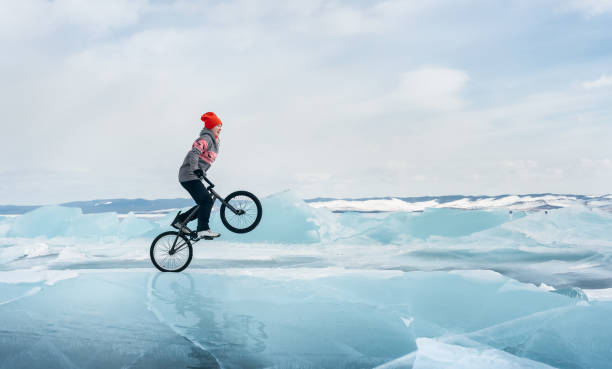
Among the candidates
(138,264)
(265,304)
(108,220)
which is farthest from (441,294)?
(108,220)

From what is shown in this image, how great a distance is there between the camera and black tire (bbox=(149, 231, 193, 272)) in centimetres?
585

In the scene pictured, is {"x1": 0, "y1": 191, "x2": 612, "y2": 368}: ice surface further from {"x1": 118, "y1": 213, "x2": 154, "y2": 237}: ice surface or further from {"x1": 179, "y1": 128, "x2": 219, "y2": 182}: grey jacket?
{"x1": 118, "y1": 213, "x2": 154, "y2": 237}: ice surface

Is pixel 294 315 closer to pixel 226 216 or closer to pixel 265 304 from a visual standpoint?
pixel 265 304

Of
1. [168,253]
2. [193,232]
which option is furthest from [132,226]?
[193,232]

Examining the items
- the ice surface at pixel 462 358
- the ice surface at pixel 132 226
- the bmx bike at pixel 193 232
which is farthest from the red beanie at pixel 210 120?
the ice surface at pixel 132 226

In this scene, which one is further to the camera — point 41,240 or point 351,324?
point 41,240

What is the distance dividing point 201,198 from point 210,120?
88cm

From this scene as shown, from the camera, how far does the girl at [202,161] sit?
5262 mm

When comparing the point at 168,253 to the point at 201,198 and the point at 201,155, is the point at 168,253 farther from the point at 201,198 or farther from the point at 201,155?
the point at 201,155

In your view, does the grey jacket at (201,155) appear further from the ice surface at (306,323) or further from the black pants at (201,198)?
the ice surface at (306,323)

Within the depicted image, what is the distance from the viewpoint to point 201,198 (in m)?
5.46

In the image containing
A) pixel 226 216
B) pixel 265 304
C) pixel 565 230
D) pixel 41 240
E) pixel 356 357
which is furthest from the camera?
pixel 41 240

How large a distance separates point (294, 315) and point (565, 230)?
1066 cm

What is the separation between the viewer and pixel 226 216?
18.6ft
